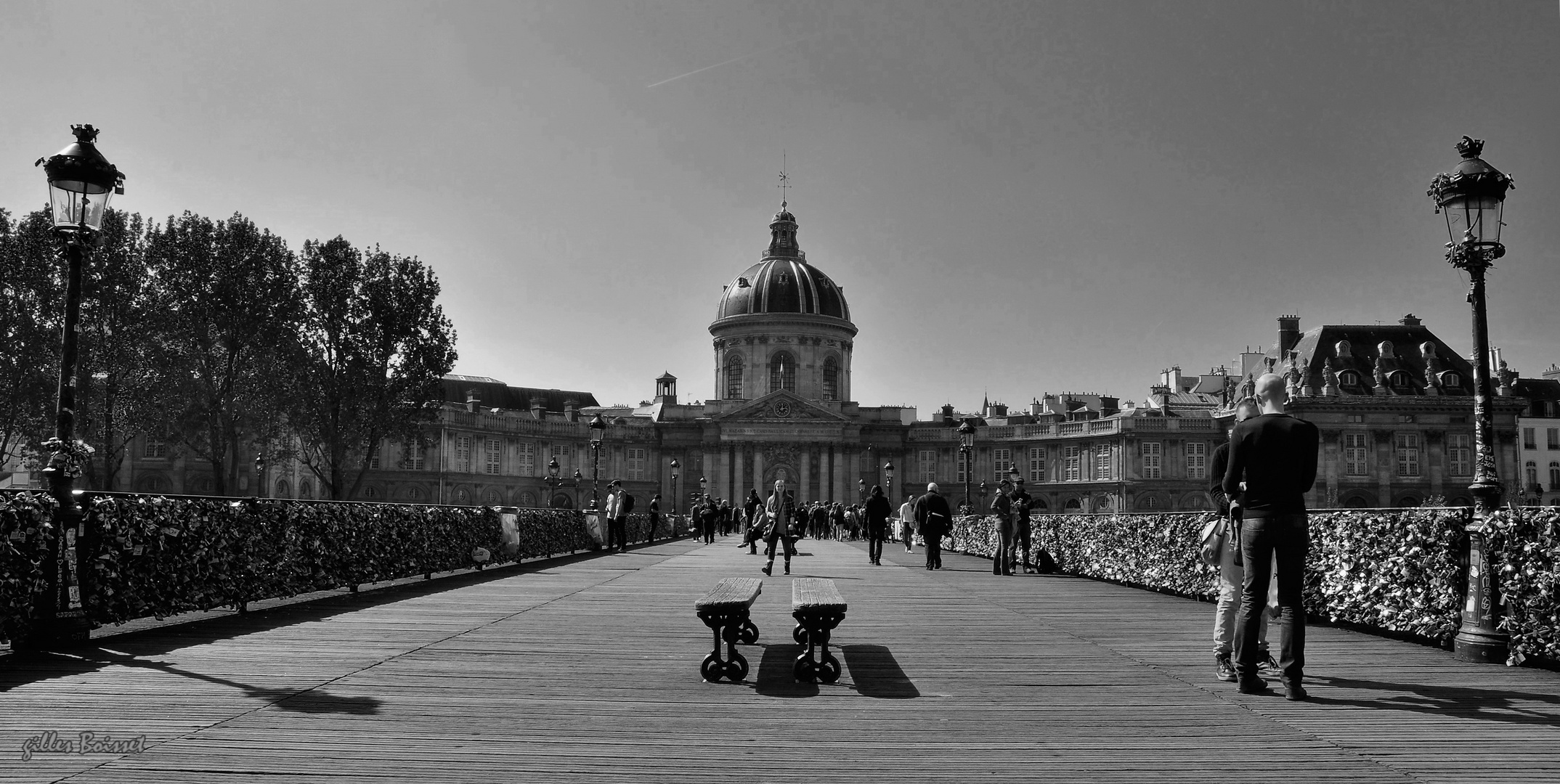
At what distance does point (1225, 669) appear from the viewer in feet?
26.8

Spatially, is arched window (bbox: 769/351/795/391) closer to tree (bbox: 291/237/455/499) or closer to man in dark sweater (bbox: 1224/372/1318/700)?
tree (bbox: 291/237/455/499)

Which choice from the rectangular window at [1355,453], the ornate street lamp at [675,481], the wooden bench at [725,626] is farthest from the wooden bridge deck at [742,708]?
the rectangular window at [1355,453]

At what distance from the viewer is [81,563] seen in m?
10.1

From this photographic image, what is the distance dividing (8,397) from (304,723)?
36.5 meters

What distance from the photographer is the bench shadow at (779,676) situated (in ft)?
25.1

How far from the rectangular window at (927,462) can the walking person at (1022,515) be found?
66.2 meters

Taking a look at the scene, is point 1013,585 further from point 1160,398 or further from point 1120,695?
point 1160,398

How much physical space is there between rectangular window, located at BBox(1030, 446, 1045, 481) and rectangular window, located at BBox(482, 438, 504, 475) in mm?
36597

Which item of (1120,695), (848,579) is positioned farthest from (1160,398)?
(1120,695)

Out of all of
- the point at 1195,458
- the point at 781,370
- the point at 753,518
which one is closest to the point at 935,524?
the point at 753,518

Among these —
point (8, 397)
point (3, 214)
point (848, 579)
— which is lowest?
point (848, 579)

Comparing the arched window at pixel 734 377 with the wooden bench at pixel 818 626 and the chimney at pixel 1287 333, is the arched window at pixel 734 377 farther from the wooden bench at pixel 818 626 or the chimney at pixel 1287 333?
the wooden bench at pixel 818 626

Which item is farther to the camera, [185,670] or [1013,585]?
[1013,585]

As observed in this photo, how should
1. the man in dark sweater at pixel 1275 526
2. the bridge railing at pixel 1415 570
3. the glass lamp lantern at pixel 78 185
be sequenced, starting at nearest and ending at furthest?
the man in dark sweater at pixel 1275 526
the bridge railing at pixel 1415 570
the glass lamp lantern at pixel 78 185
